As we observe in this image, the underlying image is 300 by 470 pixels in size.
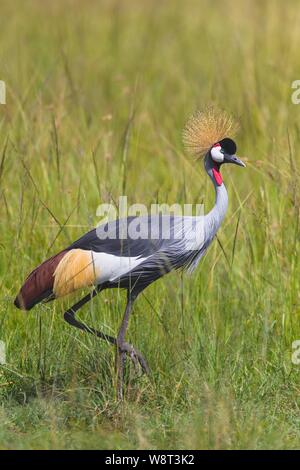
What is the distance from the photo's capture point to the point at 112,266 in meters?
3.76

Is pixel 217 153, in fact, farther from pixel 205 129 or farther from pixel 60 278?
pixel 60 278

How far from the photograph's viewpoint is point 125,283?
386 cm

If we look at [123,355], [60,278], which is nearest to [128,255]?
[60,278]

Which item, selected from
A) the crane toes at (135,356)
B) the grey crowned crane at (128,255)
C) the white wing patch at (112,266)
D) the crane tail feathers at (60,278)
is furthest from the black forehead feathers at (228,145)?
the crane toes at (135,356)

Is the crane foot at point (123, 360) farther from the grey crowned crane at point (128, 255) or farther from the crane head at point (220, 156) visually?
the crane head at point (220, 156)

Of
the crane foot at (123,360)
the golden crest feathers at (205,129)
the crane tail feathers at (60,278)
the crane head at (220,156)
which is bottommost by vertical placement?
the crane foot at (123,360)

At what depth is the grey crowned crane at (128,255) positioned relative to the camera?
12.3 ft

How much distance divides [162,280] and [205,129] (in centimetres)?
84

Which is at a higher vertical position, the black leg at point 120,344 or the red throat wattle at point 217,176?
the red throat wattle at point 217,176

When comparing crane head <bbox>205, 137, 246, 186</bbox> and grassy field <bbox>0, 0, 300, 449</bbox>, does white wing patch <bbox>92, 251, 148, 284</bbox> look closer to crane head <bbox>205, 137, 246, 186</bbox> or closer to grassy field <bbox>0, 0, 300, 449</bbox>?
grassy field <bbox>0, 0, 300, 449</bbox>

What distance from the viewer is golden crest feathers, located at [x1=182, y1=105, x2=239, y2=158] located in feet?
12.7

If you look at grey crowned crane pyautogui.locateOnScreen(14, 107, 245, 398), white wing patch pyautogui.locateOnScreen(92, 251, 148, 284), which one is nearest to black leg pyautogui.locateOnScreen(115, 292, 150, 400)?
grey crowned crane pyautogui.locateOnScreen(14, 107, 245, 398)

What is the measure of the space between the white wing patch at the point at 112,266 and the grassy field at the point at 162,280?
0.14 meters

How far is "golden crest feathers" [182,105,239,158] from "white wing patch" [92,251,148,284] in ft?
1.58
